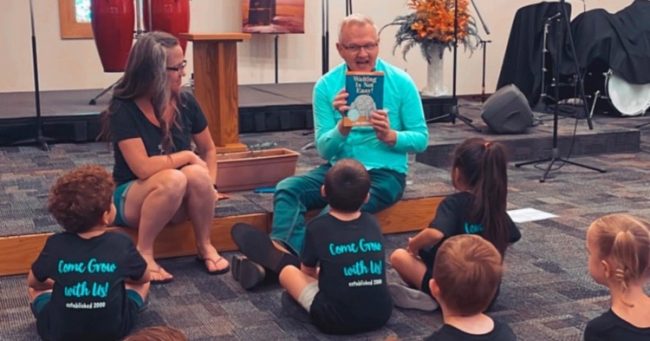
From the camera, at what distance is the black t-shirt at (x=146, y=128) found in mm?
2992

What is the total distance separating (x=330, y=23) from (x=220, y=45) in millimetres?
3889

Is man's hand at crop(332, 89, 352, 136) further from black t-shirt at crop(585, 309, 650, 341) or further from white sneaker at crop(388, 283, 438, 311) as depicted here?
black t-shirt at crop(585, 309, 650, 341)

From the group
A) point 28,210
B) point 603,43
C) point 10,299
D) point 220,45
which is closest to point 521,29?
point 603,43

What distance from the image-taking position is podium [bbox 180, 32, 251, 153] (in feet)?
13.9

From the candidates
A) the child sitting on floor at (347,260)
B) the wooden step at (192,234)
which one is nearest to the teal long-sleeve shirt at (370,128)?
the wooden step at (192,234)

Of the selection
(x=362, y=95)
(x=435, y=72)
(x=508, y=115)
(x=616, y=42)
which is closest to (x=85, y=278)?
(x=362, y=95)

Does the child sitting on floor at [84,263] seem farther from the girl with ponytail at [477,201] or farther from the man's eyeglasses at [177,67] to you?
the girl with ponytail at [477,201]

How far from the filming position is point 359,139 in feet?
10.8

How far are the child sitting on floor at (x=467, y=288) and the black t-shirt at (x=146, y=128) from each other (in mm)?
1567

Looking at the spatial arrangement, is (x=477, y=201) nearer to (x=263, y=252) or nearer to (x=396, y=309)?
(x=396, y=309)

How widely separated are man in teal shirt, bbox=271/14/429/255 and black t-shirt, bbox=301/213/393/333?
65cm

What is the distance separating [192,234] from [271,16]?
445 cm

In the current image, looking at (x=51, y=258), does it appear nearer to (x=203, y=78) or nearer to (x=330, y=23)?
(x=203, y=78)

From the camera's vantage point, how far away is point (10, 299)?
114 inches
